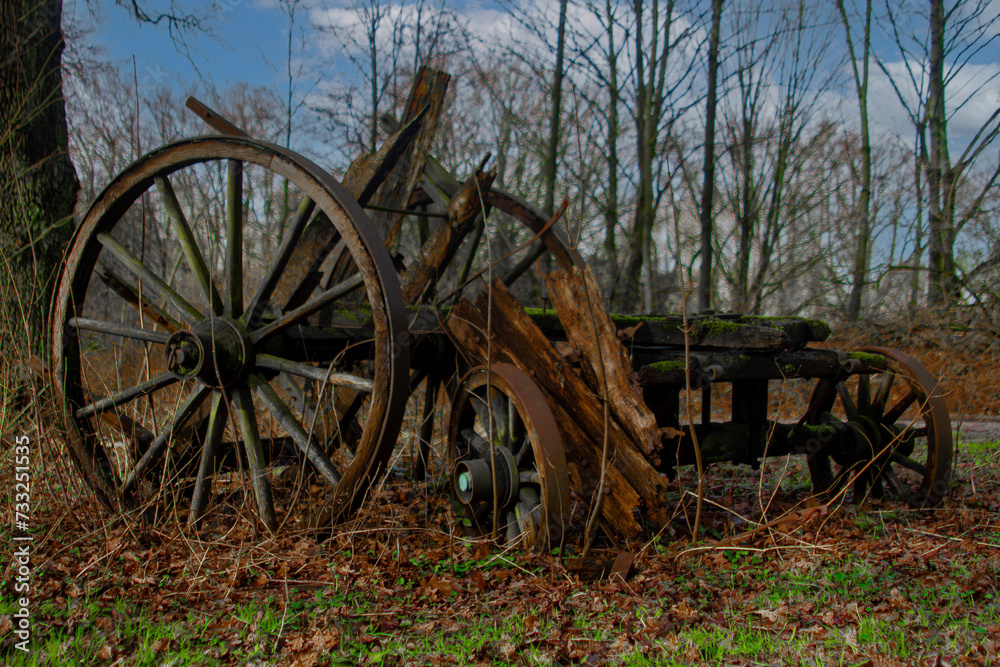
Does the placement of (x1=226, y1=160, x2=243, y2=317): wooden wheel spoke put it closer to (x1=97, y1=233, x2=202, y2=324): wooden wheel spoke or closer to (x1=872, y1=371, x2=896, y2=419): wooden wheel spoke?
(x1=97, y1=233, x2=202, y2=324): wooden wheel spoke

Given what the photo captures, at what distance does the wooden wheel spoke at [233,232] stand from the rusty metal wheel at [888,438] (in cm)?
345

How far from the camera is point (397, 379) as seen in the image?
2.97 metres

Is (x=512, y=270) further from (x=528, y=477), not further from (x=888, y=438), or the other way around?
(x=888, y=438)

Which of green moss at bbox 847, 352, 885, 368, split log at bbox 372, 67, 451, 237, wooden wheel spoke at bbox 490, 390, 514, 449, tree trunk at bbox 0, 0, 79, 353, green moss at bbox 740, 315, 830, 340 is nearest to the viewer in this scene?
wooden wheel spoke at bbox 490, 390, 514, 449

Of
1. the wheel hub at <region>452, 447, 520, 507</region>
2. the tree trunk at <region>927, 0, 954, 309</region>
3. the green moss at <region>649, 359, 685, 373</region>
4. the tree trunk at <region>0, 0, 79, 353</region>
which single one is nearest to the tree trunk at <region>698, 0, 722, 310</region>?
the tree trunk at <region>927, 0, 954, 309</region>

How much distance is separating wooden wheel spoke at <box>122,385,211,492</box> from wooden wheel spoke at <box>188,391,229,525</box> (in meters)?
0.09

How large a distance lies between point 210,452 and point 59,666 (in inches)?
55.6

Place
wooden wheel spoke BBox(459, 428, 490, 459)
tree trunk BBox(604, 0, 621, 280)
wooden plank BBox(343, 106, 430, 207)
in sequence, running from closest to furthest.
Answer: wooden wheel spoke BBox(459, 428, 490, 459) → wooden plank BBox(343, 106, 430, 207) → tree trunk BBox(604, 0, 621, 280)

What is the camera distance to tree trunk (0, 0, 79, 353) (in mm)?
4953

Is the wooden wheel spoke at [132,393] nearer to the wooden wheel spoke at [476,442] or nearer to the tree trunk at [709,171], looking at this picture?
the wooden wheel spoke at [476,442]

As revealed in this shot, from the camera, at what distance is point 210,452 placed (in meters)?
3.55

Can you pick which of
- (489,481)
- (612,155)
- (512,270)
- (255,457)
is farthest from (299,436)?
(612,155)

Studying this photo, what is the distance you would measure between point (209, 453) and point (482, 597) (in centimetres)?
170

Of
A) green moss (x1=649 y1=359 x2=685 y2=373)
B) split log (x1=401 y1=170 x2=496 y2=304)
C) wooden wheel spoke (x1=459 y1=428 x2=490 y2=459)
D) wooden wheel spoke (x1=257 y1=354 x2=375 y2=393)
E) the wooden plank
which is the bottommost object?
wooden wheel spoke (x1=459 y1=428 x2=490 y2=459)
